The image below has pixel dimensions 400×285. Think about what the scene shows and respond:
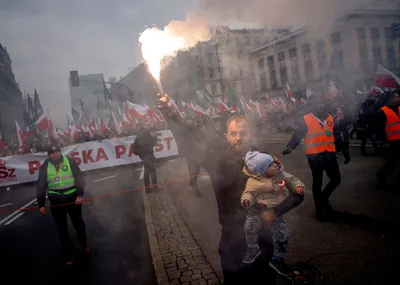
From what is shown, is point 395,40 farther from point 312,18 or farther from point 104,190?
point 104,190

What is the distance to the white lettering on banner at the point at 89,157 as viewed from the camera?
11.7 metres

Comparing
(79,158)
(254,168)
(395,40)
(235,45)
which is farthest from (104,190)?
(395,40)

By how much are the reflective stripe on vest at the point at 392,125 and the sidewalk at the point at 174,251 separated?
3.99m

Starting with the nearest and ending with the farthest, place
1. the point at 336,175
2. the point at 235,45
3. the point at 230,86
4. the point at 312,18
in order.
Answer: the point at 336,175
the point at 312,18
the point at 235,45
the point at 230,86

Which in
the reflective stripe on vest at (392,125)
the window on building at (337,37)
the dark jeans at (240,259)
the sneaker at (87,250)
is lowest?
the sneaker at (87,250)

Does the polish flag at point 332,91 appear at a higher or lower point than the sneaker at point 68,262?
higher

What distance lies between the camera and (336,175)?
4496 millimetres

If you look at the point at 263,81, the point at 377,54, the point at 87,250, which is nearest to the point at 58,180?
the point at 87,250

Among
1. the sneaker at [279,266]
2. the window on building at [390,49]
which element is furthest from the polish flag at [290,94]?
the sneaker at [279,266]

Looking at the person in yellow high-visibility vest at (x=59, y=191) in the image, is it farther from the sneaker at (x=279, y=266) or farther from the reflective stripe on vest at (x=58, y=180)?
the sneaker at (x=279, y=266)

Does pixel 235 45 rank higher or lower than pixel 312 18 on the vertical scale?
higher

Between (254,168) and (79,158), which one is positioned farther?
(79,158)

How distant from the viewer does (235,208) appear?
251 centimetres

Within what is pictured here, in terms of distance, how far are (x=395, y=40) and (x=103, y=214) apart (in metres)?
7.66
